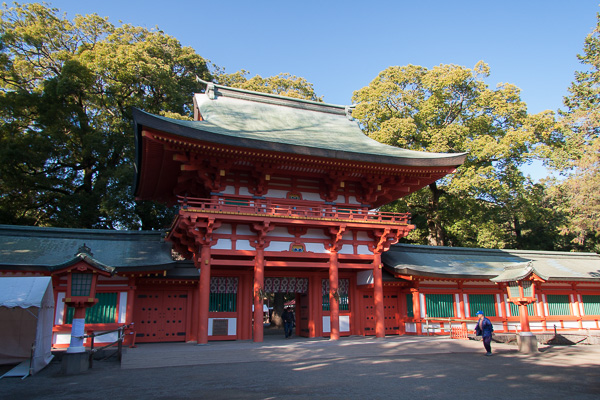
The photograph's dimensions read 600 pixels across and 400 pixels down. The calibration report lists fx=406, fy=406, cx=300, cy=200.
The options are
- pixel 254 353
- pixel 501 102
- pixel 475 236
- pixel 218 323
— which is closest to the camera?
pixel 254 353

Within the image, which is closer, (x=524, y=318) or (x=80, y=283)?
(x=80, y=283)

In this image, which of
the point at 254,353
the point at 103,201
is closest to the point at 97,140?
the point at 103,201

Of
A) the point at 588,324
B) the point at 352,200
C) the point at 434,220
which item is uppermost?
the point at 434,220

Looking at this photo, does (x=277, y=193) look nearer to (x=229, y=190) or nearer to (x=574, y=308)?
(x=229, y=190)

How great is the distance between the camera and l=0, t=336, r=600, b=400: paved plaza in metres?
7.60

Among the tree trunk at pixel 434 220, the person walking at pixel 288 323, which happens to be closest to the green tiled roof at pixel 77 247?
the person walking at pixel 288 323

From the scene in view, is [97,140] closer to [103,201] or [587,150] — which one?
[103,201]

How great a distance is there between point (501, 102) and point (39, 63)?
111 ft

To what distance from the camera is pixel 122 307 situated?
1560cm

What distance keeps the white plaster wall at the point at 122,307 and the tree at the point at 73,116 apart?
10.3 metres

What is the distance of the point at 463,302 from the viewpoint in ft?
65.2

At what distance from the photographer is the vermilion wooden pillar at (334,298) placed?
15.9m

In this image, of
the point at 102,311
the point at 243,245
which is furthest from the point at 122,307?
the point at 243,245

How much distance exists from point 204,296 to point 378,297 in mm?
7157
